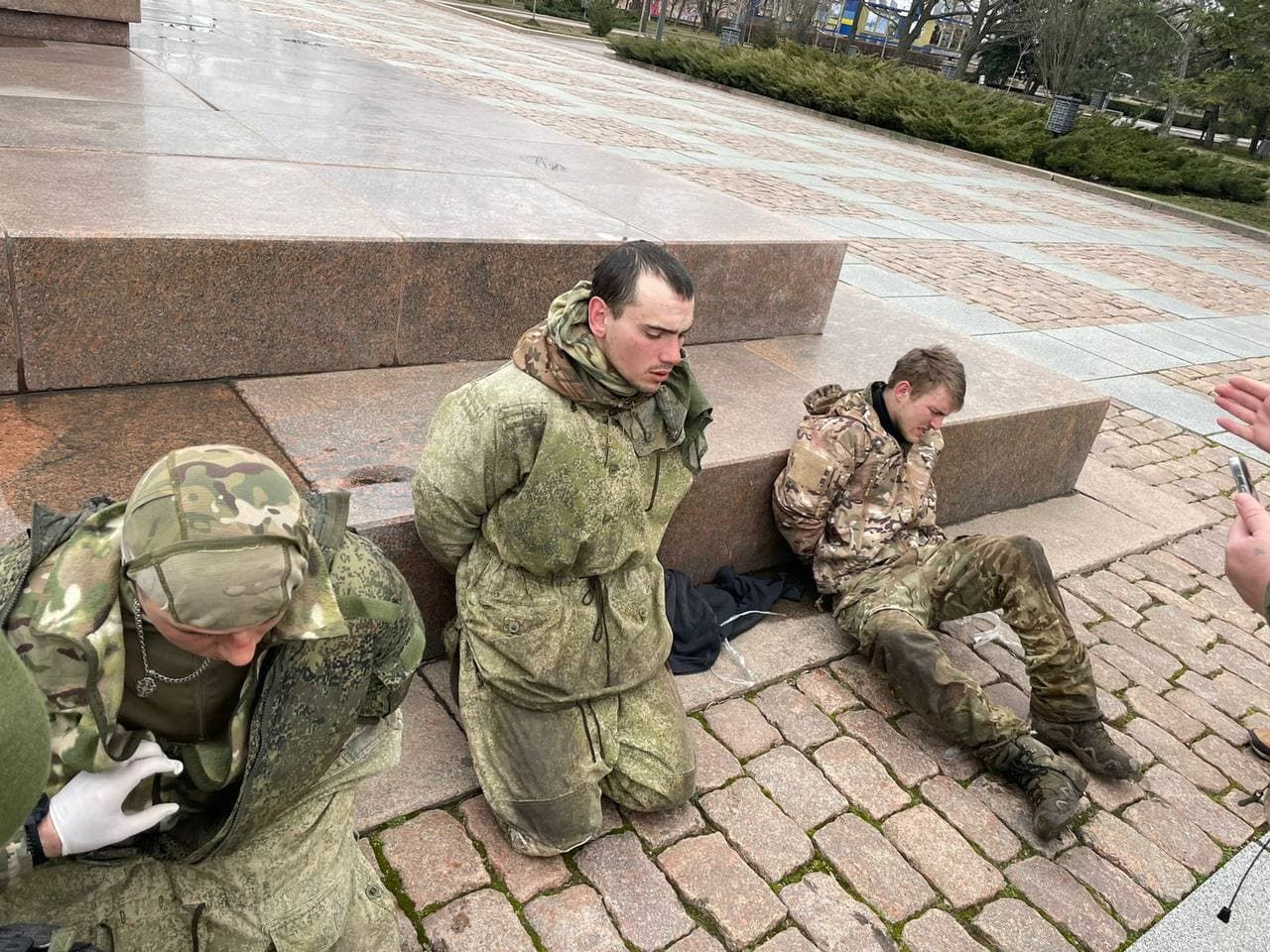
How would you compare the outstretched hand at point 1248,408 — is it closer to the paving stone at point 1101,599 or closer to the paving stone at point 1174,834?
the paving stone at point 1174,834

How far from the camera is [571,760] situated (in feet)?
8.87

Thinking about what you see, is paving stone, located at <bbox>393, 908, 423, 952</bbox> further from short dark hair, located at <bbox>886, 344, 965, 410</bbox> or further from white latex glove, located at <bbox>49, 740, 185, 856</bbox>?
short dark hair, located at <bbox>886, 344, 965, 410</bbox>

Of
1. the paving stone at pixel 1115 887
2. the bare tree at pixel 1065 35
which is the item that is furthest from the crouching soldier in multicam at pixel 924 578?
the bare tree at pixel 1065 35

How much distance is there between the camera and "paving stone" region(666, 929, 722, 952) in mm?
2412

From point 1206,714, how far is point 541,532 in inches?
110

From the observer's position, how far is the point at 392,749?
214 cm

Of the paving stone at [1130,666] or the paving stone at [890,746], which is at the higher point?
the paving stone at [1130,666]

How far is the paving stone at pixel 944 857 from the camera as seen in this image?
2752 mm

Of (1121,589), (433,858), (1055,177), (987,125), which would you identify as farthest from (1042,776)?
(987,125)

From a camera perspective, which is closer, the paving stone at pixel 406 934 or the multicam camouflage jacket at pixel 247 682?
the multicam camouflage jacket at pixel 247 682

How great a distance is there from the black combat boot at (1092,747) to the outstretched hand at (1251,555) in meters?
1.15

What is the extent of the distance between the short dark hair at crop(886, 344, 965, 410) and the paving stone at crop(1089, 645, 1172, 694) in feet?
4.21

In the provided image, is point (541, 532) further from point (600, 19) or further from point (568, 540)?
point (600, 19)

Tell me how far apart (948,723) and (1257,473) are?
4.34 m
